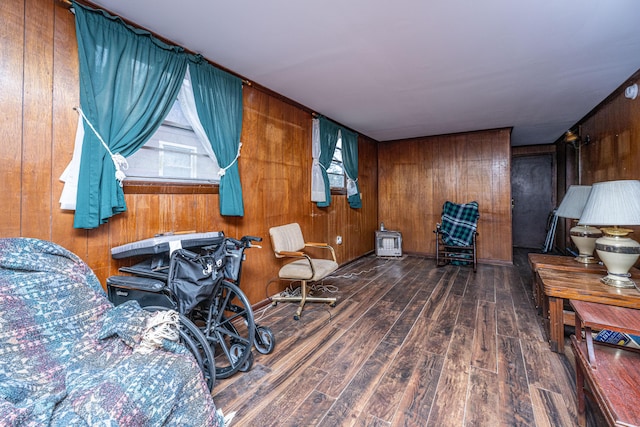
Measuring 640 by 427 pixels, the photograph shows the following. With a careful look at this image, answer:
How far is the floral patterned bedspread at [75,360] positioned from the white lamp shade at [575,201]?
3188mm

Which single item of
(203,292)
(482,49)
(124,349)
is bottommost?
(124,349)

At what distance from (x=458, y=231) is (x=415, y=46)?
10.7 ft

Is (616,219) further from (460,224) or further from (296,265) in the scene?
(460,224)

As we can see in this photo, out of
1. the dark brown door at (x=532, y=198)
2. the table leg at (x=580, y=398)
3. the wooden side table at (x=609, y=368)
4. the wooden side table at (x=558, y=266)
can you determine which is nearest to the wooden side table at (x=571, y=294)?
the wooden side table at (x=558, y=266)

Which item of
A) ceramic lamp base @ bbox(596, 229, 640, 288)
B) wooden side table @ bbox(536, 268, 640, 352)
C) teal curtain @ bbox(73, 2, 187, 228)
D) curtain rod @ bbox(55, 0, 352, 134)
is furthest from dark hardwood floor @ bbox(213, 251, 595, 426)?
curtain rod @ bbox(55, 0, 352, 134)

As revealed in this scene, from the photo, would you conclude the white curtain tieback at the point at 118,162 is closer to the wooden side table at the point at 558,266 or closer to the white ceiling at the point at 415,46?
the white ceiling at the point at 415,46

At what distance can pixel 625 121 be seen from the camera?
285 centimetres

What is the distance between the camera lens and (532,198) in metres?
6.05

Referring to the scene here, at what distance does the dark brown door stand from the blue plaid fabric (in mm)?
2471

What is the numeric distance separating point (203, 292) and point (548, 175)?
7.15 metres

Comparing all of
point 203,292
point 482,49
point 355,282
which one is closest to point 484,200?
point 355,282

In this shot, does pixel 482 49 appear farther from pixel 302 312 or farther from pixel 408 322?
pixel 302 312

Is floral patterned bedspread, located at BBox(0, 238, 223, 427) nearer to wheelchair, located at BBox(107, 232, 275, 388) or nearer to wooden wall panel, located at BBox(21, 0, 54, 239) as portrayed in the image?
wheelchair, located at BBox(107, 232, 275, 388)

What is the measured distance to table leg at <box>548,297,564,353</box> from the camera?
198cm
